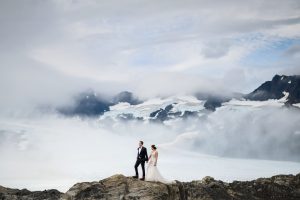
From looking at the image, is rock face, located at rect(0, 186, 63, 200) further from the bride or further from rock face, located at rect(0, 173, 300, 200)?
the bride

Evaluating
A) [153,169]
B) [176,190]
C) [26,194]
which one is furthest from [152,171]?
[26,194]

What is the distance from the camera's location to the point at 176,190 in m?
58.2

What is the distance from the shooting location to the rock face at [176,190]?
182ft

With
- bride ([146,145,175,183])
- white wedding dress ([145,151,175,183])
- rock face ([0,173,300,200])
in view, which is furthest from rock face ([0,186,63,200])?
bride ([146,145,175,183])

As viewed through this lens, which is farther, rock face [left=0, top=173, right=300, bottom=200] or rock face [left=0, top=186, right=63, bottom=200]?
rock face [left=0, top=186, right=63, bottom=200]

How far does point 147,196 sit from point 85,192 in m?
7.84

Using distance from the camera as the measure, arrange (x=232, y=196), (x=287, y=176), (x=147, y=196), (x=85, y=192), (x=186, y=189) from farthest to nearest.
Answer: (x=287, y=176) → (x=232, y=196) → (x=186, y=189) → (x=85, y=192) → (x=147, y=196)

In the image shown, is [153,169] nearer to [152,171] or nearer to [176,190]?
[152,171]

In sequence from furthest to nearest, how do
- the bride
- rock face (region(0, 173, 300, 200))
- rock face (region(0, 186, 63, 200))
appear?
rock face (region(0, 186, 63, 200)) < rock face (region(0, 173, 300, 200)) < the bride

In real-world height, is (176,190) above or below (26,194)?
below

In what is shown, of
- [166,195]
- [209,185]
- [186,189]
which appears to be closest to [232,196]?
[209,185]

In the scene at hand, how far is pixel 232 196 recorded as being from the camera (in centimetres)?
6631

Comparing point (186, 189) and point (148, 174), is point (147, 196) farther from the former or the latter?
point (186, 189)

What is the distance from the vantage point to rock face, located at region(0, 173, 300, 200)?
55.4m
